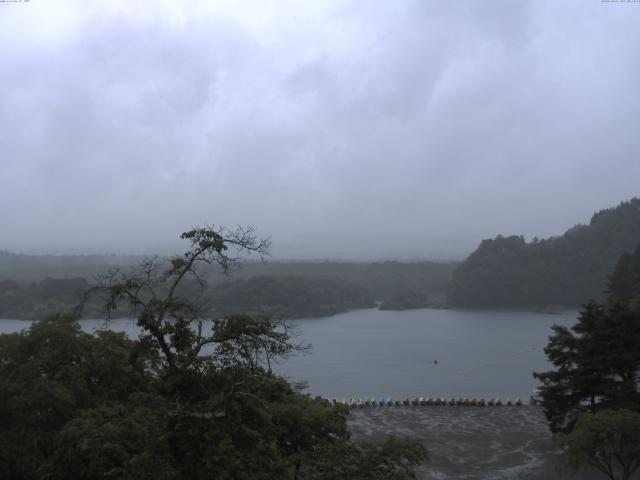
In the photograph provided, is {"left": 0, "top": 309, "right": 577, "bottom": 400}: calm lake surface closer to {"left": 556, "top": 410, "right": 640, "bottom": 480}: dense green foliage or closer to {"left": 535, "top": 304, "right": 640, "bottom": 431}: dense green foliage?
{"left": 535, "top": 304, "right": 640, "bottom": 431}: dense green foliage

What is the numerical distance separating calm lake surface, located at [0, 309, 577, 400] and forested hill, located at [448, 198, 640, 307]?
395 cm

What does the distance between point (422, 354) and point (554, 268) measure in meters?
34.6

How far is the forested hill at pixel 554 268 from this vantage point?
69750 millimetres

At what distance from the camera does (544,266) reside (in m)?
72.5

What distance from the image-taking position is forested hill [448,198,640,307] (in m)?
69.8

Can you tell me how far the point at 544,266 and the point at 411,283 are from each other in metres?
25.3

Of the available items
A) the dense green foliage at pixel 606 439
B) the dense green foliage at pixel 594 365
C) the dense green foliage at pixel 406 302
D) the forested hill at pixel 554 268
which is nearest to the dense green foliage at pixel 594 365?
the dense green foliage at pixel 594 365

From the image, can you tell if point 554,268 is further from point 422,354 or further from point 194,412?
point 194,412

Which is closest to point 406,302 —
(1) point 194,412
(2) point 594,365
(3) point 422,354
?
(3) point 422,354

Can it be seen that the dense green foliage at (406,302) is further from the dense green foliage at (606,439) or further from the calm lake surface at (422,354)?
the dense green foliage at (606,439)

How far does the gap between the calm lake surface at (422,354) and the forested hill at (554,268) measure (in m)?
3.95

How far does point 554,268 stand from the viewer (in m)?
71.9

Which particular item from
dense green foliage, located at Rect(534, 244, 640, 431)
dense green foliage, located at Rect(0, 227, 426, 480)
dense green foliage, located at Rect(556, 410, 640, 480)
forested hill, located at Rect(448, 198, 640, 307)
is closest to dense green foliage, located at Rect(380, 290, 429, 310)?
forested hill, located at Rect(448, 198, 640, 307)

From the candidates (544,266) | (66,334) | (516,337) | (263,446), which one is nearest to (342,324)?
(516,337)
